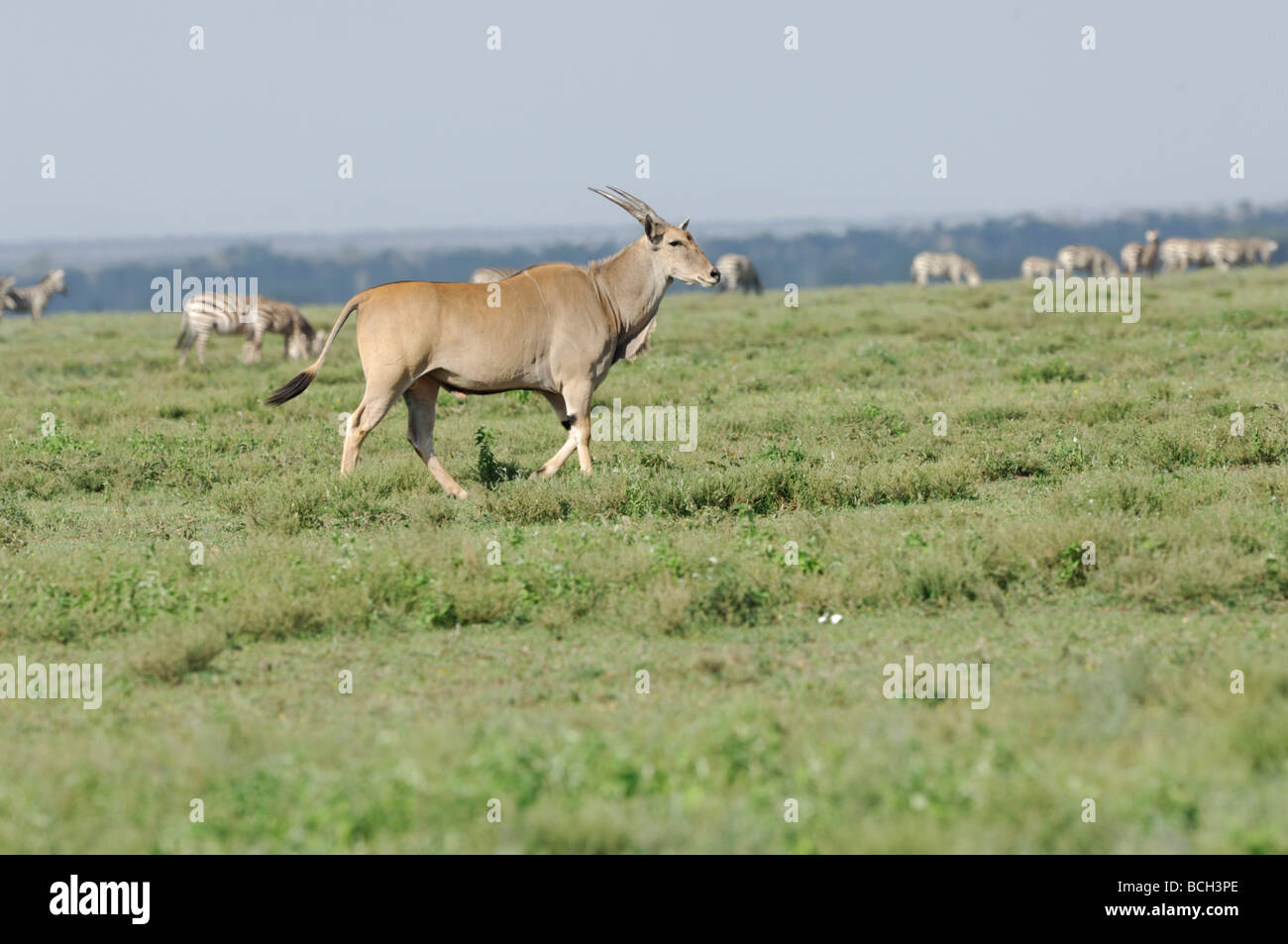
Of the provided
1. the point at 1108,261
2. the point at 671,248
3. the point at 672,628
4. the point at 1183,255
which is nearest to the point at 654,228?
the point at 671,248

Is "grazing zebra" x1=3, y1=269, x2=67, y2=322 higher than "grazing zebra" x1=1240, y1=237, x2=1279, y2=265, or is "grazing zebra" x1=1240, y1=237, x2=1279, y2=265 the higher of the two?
"grazing zebra" x1=1240, y1=237, x2=1279, y2=265

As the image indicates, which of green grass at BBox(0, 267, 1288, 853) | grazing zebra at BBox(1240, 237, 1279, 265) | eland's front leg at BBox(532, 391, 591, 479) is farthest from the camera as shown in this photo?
grazing zebra at BBox(1240, 237, 1279, 265)

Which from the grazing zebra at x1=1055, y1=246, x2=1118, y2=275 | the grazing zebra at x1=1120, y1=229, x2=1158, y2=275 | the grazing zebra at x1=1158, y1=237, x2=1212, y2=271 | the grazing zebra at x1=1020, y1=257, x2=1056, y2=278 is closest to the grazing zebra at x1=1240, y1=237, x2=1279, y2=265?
the grazing zebra at x1=1158, y1=237, x2=1212, y2=271

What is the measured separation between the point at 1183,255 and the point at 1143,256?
9.58 metres

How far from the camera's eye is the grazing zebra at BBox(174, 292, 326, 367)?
23812mm

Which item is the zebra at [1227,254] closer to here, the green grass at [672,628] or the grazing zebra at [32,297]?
the grazing zebra at [32,297]

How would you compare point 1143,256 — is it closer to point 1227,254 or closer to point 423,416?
point 1227,254

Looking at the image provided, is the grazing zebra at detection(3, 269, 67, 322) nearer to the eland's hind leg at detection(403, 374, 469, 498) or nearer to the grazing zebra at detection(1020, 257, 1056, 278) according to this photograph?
the eland's hind leg at detection(403, 374, 469, 498)

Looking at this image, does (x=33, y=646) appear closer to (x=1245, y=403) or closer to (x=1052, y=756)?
(x=1052, y=756)

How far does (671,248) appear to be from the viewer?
Answer: 37.6 feet

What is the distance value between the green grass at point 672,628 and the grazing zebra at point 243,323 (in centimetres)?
882

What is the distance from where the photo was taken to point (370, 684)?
21.5 ft

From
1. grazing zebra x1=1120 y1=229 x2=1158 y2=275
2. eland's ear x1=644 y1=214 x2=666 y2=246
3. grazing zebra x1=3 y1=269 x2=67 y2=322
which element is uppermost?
grazing zebra x1=1120 y1=229 x2=1158 y2=275
